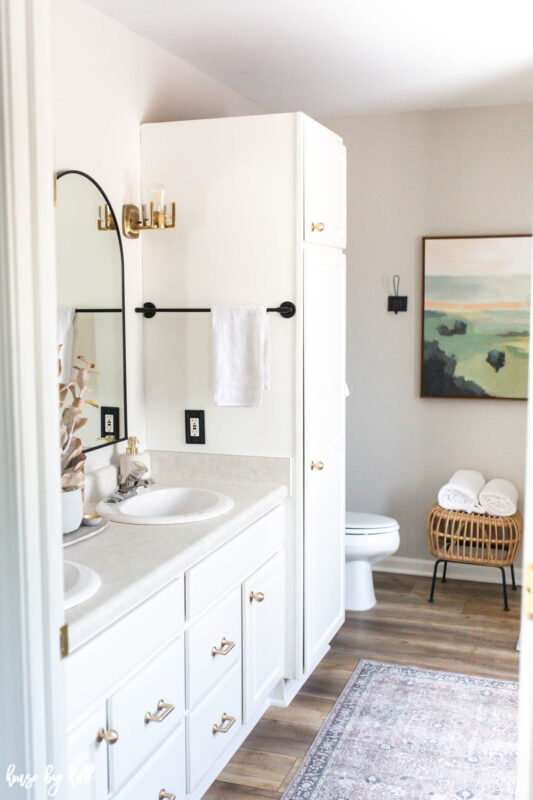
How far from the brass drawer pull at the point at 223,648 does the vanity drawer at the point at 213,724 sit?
91 mm

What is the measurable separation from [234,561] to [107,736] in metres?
0.81

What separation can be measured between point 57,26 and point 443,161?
235cm

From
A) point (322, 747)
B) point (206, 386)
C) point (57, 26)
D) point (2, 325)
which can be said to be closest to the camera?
point (2, 325)

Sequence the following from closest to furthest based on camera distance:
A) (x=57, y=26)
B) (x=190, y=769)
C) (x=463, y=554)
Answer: (x=190, y=769), (x=57, y=26), (x=463, y=554)

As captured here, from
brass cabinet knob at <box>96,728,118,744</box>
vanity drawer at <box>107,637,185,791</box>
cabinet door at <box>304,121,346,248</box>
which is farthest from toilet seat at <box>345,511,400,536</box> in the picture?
brass cabinet knob at <box>96,728,118,744</box>

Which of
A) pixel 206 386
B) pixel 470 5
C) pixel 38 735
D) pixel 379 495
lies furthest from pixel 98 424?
pixel 379 495

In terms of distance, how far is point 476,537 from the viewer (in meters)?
4.09

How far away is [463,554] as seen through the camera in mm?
4148

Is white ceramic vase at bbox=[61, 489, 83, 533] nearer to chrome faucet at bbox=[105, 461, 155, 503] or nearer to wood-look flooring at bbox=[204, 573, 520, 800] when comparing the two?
chrome faucet at bbox=[105, 461, 155, 503]

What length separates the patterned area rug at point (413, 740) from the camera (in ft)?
8.47

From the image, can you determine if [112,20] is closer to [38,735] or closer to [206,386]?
[206,386]

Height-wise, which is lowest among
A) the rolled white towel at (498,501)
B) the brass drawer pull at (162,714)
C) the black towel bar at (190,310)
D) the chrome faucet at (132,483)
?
the brass drawer pull at (162,714)

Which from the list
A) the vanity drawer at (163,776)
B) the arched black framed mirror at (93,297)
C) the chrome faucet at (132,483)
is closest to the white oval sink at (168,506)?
the chrome faucet at (132,483)

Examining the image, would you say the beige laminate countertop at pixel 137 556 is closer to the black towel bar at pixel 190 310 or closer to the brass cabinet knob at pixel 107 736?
the brass cabinet knob at pixel 107 736
